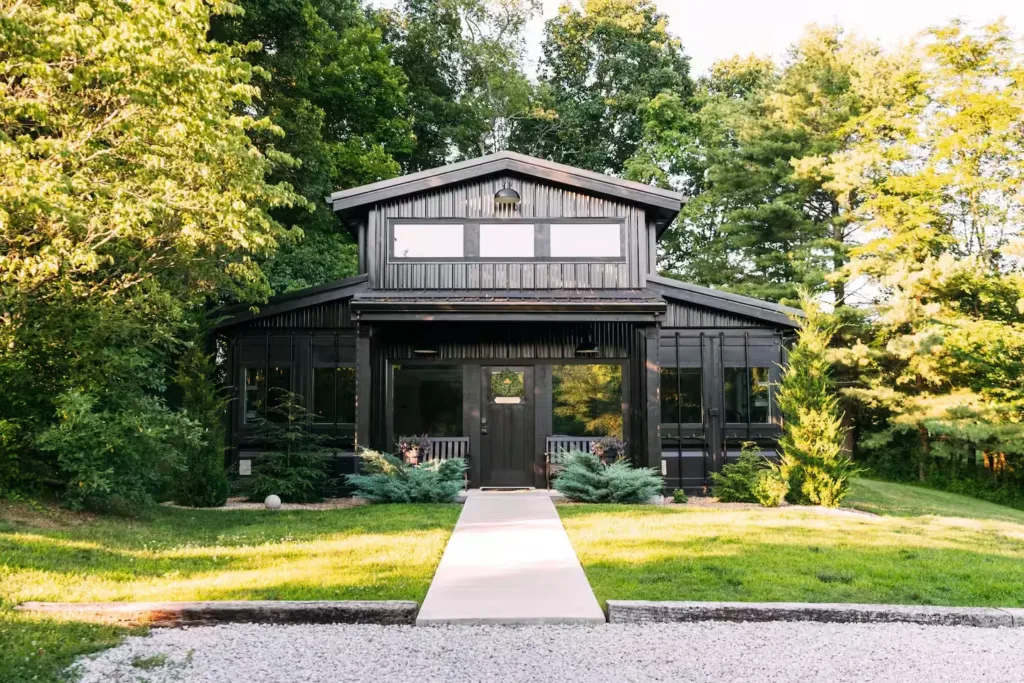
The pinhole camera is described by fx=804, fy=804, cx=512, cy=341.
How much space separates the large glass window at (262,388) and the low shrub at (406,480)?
2.57 metres

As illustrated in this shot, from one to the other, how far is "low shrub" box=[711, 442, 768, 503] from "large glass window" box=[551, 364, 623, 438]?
2024mm

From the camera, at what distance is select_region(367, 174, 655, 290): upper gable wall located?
1367 cm

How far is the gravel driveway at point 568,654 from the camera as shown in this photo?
461 cm

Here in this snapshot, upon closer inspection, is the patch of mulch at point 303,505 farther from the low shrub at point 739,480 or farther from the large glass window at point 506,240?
the low shrub at point 739,480

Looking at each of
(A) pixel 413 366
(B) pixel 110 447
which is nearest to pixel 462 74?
(A) pixel 413 366

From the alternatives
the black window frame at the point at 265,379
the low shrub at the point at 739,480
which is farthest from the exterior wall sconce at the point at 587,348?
the black window frame at the point at 265,379

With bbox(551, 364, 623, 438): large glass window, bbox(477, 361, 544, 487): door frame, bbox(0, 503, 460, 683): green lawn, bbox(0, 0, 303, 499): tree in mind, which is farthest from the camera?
bbox(551, 364, 623, 438): large glass window

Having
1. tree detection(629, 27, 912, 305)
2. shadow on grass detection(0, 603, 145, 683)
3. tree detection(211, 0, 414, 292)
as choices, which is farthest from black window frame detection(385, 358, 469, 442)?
tree detection(629, 27, 912, 305)

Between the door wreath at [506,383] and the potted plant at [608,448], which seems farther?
the door wreath at [506,383]

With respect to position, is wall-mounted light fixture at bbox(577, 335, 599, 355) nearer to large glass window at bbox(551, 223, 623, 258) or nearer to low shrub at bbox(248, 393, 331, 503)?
large glass window at bbox(551, 223, 623, 258)

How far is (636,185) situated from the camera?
540 inches

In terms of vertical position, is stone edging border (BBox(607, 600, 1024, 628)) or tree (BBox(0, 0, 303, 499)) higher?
tree (BBox(0, 0, 303, 499))

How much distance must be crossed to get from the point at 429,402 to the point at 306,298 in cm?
280

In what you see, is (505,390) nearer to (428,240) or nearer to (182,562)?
(428,240)
